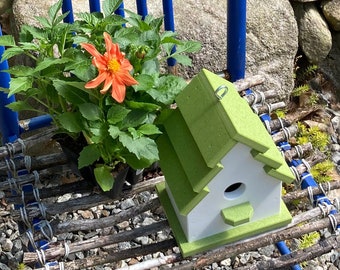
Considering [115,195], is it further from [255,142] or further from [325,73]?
[325,73]

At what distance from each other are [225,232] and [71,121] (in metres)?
0.43

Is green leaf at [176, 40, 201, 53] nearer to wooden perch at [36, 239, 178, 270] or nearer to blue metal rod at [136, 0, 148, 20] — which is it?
blue metal rod at [136, 0, 148, 20]

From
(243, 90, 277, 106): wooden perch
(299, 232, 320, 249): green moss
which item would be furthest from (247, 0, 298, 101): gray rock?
(243, 90, 277, 106): wooden perch

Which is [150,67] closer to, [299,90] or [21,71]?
[21,71]

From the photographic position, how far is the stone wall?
255 centimetres

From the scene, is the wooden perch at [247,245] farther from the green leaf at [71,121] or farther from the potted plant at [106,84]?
the green leaf at [71,121]

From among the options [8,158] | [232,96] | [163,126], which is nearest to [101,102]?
[163,126]

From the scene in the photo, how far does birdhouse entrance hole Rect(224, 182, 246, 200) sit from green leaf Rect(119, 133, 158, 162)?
0.66 feet

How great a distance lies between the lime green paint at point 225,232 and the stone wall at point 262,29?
981 mm

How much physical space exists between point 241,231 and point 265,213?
7 cm

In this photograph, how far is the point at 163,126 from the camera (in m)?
1.68

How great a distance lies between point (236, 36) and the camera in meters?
1.94

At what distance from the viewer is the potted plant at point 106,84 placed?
153 cm

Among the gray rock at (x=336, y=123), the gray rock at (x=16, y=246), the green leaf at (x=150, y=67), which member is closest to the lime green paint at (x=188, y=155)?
the green leaf at (x=150, y=67)
